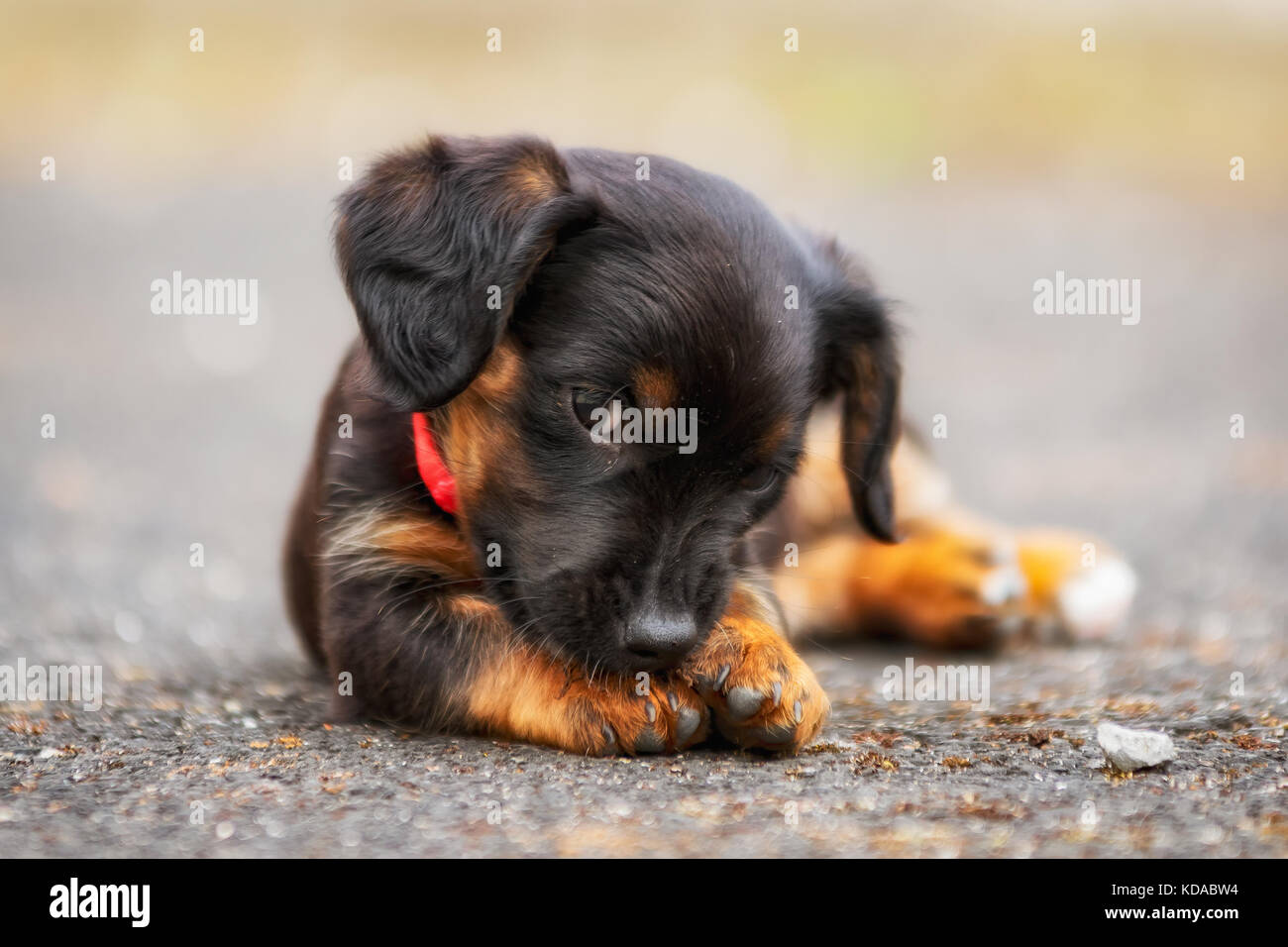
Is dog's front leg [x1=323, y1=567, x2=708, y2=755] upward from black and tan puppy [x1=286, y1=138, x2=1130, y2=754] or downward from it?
downward

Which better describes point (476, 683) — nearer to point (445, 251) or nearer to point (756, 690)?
point (756, 690)

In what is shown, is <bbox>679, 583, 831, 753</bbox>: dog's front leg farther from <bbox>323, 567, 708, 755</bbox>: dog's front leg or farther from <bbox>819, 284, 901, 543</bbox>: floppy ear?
<bbox>819, 284, 901, 543</bbox>: floppy ear

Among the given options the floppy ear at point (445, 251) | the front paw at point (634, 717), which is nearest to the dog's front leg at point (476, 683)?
the front paw at point (634, 717)

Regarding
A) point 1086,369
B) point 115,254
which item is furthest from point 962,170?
point 115,254

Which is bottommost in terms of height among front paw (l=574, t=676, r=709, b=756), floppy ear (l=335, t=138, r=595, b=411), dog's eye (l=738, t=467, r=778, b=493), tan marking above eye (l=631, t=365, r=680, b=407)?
front paw (l=574, t=676, r=709, b=756)

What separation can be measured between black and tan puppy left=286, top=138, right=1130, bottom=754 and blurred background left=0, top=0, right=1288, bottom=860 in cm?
169

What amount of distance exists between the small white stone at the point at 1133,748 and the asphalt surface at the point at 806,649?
2.1 inches

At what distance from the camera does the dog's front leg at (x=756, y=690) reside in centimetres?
371

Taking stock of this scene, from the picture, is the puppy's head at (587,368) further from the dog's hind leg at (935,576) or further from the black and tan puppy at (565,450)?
the dog's hind leg at (935,576)

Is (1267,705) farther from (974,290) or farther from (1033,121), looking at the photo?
(1033,121)

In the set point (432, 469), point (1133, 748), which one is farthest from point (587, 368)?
point (1133, 748)

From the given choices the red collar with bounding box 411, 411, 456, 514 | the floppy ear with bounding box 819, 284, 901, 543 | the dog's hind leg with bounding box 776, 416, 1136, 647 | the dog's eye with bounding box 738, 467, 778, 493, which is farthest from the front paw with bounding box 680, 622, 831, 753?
the dog's hind leg with bounding box 776, 416, 1136, 647

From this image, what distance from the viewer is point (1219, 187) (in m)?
17.5

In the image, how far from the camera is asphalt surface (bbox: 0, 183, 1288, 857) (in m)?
3.17
